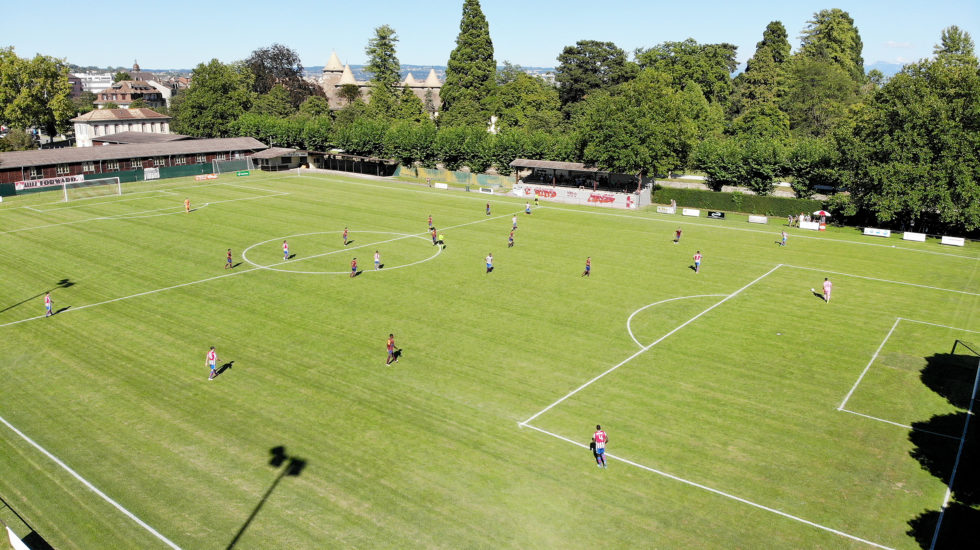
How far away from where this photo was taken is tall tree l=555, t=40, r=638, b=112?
14025 centimetres

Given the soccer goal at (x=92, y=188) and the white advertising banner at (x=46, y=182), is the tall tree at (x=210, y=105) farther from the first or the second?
the white advertising banner at (x=46, y=182)

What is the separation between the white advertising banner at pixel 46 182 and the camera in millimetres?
77812

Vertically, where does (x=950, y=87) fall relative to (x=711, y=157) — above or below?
above

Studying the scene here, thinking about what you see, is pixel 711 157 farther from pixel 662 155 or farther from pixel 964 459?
pixel 964 459

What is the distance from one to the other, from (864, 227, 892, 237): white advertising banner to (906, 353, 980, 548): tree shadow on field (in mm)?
33963

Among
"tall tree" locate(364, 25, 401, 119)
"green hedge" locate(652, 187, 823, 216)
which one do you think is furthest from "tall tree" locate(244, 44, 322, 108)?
"green hedge" locate(652, 187, 823, 216)

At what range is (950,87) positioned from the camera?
59594 millimetres

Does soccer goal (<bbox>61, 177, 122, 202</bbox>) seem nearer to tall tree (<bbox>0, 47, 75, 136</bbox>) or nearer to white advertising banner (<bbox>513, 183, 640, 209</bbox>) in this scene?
tall tree (<bbox>0, 47, 75, 136</bbox>)

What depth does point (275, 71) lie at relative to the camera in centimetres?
17650

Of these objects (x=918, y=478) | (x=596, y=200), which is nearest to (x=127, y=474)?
(x=918, y=478)

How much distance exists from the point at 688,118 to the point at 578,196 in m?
20.4

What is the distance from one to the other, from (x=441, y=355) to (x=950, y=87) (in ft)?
192

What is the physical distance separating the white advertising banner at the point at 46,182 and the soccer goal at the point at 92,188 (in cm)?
49

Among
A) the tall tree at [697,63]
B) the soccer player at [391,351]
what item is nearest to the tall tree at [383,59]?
the tall tree at [697,63]
